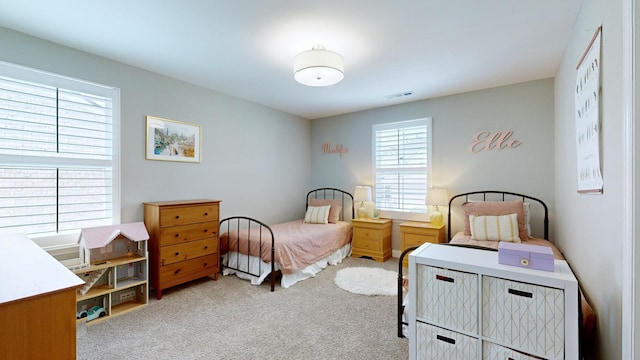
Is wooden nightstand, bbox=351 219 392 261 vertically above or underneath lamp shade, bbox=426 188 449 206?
underneath

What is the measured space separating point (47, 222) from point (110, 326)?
44.0 inches

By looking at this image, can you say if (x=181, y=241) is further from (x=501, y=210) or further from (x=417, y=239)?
(x=501, y=210)

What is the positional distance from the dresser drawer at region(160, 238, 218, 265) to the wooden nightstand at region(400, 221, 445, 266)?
Answer: 8.33 ft

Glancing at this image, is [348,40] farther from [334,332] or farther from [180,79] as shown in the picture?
[334,332]

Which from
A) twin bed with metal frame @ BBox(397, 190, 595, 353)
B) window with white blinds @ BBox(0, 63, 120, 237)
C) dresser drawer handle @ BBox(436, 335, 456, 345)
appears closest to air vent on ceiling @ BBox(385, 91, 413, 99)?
twin bed with metal frame @ BBox(397, 190, 595, 353)

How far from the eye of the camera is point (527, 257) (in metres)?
1.35

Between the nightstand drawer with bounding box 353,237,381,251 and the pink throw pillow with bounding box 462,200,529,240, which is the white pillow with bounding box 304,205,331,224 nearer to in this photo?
the nightstand drawer with bounding box 353,237,381,251

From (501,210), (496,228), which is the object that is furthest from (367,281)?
(501,210)

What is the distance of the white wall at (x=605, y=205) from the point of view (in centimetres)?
122

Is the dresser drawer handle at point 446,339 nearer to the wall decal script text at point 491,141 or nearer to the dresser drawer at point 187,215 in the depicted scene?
the dresser drawer at point 187,215

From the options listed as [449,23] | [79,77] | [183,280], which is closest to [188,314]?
[183,280]

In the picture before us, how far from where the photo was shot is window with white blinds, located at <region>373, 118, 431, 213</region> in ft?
13.7

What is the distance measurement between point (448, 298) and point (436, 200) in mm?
2451

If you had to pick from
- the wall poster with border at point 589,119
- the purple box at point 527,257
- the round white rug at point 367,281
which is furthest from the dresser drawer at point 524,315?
the round white rug at point 367,281
